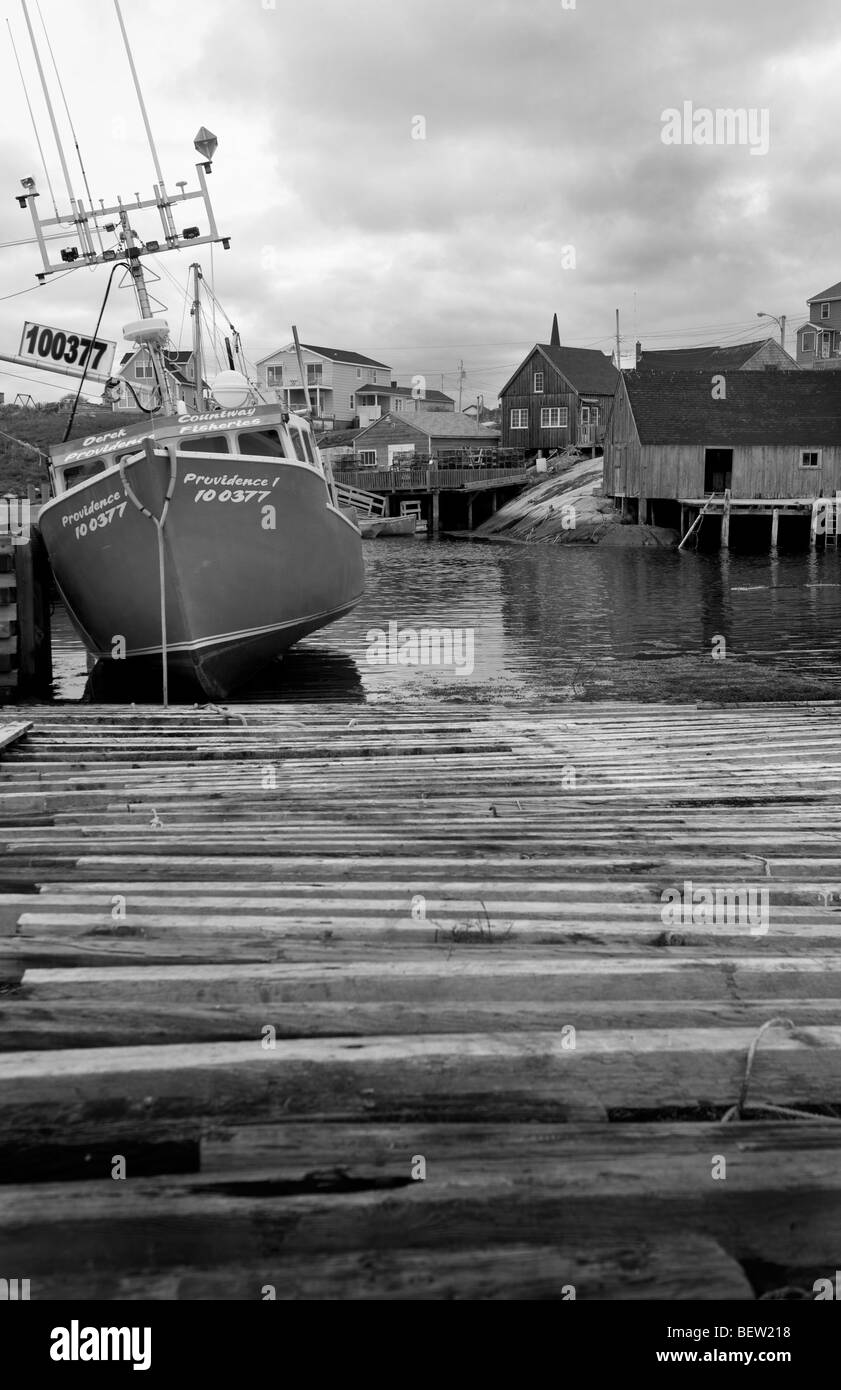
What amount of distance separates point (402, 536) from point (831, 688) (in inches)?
2071

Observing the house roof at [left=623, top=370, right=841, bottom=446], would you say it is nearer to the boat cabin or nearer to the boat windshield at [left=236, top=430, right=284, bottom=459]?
the boat windshield at [left=236, top=430, right=284, bottom=459]

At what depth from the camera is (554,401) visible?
77625mm

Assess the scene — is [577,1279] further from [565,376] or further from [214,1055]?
[565,376]

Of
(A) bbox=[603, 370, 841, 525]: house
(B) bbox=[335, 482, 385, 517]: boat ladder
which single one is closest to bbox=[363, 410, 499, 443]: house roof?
(A) bbox=[603, 370, 841, 525]: house

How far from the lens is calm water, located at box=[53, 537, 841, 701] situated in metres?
18.8

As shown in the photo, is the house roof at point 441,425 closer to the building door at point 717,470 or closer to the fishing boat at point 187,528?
the building door at point 717,470

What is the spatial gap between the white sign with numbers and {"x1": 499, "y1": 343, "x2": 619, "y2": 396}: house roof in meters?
64.0

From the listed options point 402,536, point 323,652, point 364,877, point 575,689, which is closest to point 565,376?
point 402,536

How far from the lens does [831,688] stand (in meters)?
15.4

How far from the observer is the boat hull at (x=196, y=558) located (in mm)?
14555

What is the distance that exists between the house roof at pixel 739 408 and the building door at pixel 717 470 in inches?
31.4

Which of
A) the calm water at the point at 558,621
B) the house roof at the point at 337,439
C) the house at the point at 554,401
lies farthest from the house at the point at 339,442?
the calm water at the point at 558,621

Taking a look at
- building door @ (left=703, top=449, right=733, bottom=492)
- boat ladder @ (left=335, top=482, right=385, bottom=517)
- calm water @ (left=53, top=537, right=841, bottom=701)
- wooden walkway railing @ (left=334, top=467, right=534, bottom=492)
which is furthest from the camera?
wooden walkway railing @ (left=334, top=467, right=534, bottom=492)

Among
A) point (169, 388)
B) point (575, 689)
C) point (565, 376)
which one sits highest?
point (565, 376)
